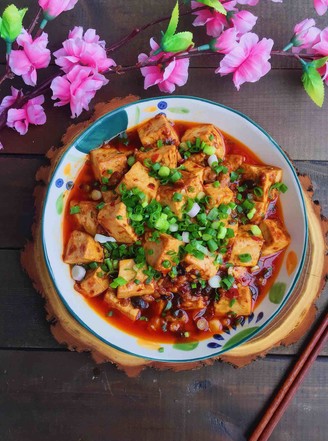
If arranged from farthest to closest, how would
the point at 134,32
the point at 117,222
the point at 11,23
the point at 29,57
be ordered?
the point at 134,32, the point at 29,57, the point at 117,222, the point at 11,23

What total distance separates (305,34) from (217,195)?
97 cm

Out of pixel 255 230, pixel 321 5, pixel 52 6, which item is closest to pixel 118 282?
pixel 255 230

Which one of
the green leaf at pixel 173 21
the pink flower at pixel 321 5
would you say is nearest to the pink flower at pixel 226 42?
the green leaf at pixel 173 21

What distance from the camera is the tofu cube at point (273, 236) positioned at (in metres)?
2.44

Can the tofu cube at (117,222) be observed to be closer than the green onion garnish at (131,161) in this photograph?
Yes

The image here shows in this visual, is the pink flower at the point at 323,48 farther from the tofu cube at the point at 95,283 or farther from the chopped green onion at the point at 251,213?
the tofu cube at the point at 95,283

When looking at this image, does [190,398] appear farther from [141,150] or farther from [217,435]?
[141,150]

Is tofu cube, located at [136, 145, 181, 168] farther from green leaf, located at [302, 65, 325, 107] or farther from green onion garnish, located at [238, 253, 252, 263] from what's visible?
green leaf, located at [302, 65, 325, 107]

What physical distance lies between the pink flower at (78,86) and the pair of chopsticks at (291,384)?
1662 mm

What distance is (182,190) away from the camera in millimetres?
2330

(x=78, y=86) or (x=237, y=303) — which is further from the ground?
(x=78, y=86)

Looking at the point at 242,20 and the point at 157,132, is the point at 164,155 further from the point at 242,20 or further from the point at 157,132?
the point at 242,20

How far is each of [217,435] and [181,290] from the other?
851 mm

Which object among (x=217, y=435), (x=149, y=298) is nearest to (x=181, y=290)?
(x=149, y=298)
